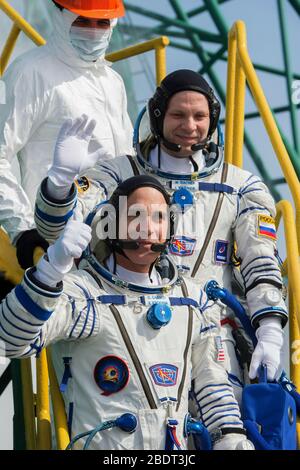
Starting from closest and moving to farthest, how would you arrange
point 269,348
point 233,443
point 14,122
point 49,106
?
point 233,443 < point 269,348 < point 14,122 < point 49,106

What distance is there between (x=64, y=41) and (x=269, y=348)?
1965mm

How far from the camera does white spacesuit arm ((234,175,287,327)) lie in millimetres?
5352

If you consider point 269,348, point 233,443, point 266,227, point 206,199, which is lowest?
point 233,443

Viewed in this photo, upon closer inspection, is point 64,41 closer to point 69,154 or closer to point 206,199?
point 206,199

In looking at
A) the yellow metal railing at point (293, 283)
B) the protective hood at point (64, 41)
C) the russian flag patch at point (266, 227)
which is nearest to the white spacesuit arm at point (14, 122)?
the protective hood at point (64, 41)

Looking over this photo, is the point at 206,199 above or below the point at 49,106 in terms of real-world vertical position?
below

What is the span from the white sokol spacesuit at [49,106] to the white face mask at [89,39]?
0.16 ft

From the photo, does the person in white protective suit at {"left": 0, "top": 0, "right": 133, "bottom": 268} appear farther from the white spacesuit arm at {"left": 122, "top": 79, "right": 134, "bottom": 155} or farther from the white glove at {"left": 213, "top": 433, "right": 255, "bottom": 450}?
the white glove at {"left": 213, "top": 433, "right": 255, "bottom": 450}

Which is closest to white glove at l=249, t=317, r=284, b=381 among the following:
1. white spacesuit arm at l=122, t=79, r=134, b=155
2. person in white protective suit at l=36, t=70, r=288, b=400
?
person in white protective suit at l=36, t=70, r=288, b=400

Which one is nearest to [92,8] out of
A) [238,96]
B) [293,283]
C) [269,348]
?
[238,96]

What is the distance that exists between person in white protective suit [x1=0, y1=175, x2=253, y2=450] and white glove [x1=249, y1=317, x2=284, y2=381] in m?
0.22

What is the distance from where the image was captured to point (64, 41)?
6.44 meters

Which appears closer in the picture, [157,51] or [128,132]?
[128,132]

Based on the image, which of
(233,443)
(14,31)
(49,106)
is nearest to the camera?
(233,443)
